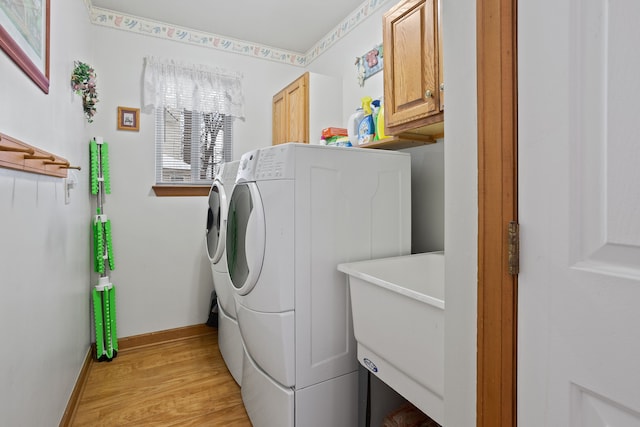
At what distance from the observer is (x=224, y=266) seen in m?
2.12

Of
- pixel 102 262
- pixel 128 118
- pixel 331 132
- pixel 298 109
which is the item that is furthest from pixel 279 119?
pixel 102 262

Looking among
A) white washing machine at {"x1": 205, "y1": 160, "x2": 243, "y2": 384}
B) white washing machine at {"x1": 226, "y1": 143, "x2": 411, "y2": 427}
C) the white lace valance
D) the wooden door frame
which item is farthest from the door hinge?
the white lace valance

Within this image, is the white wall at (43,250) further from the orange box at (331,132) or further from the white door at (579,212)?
the orange box at (331,132)

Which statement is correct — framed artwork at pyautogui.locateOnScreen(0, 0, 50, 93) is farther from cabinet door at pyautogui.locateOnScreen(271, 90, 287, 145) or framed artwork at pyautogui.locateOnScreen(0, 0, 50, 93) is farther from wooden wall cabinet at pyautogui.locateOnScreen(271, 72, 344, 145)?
cabinet door at pyautogui.locateOnScreen(271, 90, 287, 145)

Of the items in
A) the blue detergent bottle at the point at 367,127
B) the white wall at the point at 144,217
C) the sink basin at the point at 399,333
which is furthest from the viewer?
the white wall at the point at 144,217

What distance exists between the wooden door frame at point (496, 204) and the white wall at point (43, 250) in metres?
1.23

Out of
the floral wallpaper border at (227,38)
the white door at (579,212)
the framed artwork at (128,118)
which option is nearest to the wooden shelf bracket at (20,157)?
the white door at (579,212)

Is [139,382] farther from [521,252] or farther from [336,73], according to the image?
[336,73]

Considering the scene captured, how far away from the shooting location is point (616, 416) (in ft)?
1.64

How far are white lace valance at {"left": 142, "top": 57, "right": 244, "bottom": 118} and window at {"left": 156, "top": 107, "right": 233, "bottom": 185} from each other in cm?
6

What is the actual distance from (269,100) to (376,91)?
1265mm

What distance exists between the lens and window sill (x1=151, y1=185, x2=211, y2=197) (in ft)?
8.89

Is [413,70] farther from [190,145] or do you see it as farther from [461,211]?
[190,145]

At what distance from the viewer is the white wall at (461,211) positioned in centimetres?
69
